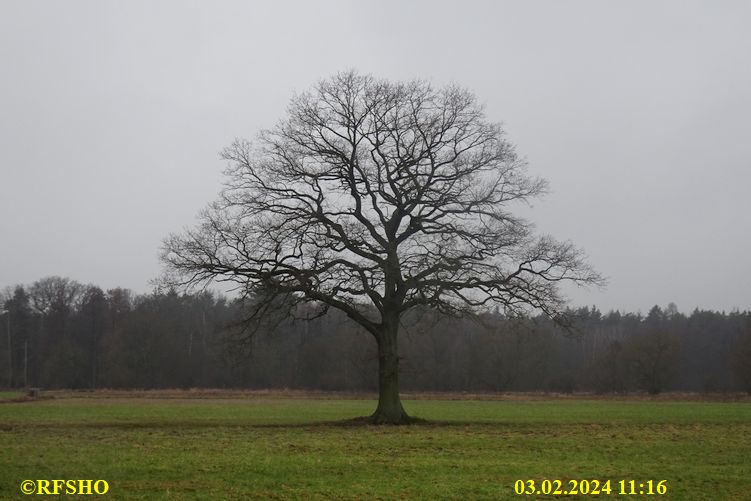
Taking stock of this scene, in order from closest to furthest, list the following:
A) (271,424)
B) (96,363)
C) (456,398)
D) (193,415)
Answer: (271,424), (193,415), (456,398), (96,363)

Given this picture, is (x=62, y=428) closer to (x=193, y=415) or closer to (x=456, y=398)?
(x=193, y=415)

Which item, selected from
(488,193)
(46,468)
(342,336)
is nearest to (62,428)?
(46,468)

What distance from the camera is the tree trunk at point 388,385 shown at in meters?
27.0

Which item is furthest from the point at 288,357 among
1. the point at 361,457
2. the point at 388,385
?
the point at 361,457

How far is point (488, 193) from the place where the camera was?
27.5 meters

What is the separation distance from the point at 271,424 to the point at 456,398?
32.3 meters

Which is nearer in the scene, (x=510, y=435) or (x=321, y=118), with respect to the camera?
(x=510, y=435)

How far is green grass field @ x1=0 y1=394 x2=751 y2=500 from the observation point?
40.2 ft
